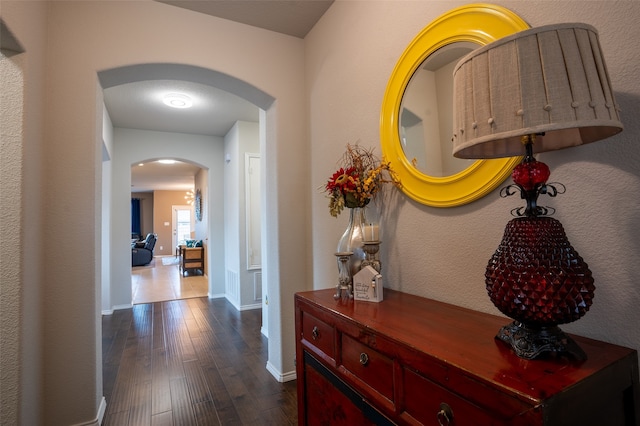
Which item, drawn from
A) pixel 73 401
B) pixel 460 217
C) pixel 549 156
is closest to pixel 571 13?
Answer: pixel 549 156

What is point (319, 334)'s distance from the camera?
4.54ft

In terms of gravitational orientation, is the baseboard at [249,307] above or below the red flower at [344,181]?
below

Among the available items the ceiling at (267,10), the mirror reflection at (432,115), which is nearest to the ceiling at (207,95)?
the ceiling at (267,10)

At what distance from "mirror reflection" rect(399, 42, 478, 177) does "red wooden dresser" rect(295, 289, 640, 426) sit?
1.99ft

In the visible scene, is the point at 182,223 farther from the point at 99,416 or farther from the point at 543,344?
the point at 543,344

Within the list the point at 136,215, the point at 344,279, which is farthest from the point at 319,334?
the point at 136,215

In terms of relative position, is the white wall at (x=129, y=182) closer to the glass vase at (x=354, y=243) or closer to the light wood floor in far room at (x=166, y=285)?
the light wood floor in far room at (x=166, y=285)

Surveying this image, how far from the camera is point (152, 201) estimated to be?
49.8 feet

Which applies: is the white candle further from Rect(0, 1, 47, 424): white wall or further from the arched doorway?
Rect(0, 1, 47, 424): white wall

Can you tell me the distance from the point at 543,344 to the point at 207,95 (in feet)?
13.2

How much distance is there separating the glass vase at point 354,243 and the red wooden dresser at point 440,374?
20 centimetres

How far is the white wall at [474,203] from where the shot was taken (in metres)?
0.88

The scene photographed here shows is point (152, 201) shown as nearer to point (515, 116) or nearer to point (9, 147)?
point (9, 147)

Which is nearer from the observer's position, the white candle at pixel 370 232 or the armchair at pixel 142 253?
the white candle at pixel 370 232
